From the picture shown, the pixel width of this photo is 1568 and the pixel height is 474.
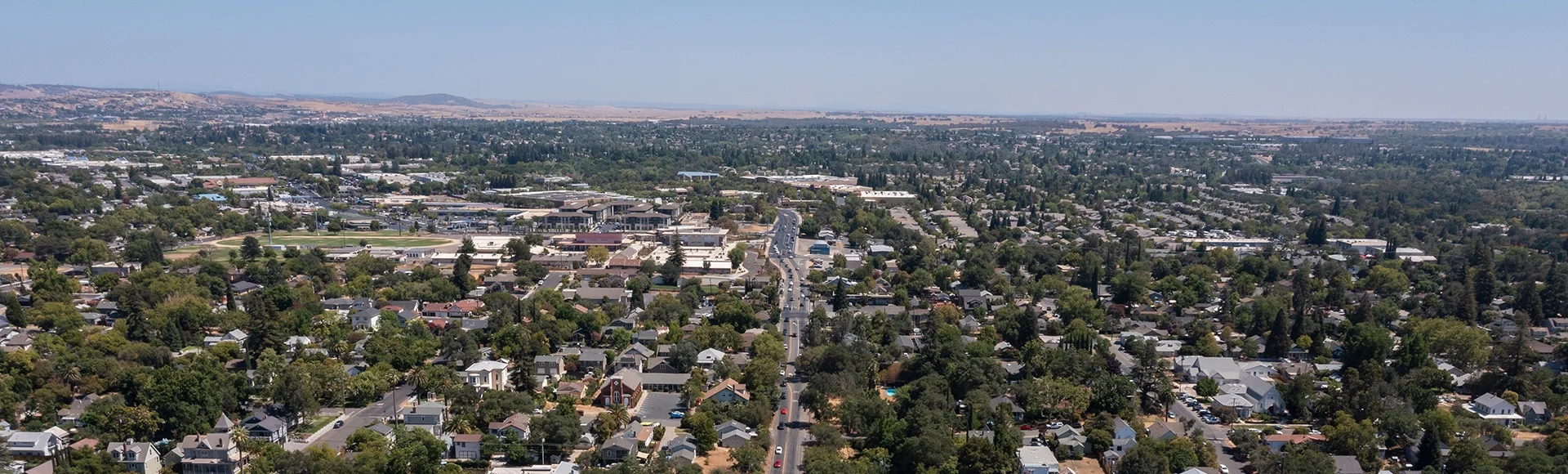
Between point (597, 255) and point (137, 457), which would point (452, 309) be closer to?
point (597, 255)

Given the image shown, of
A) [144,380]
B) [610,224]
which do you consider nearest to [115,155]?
[610,224]

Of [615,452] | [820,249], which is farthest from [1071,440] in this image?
[820,249]

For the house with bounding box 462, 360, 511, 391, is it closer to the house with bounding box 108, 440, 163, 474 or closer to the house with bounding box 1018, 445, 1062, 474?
the house with bounding box 108, 440, 163, 474

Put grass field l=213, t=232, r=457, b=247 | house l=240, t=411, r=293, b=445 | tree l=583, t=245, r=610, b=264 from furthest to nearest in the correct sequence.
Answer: grass field l=213, t=232, r=457, b=247
tree l=583, t=245, r=610, b=264
house l=240, t=411, r=293, b=445

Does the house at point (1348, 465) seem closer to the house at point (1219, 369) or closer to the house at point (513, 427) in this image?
the house at point (1219, 369)

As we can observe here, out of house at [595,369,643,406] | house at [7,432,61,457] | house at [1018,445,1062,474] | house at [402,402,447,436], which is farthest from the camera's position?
house at [595,369,643,406]

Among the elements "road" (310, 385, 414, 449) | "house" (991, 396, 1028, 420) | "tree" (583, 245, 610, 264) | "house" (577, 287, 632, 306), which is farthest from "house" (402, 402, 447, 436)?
"tree" (583, 245, 610, 264)
